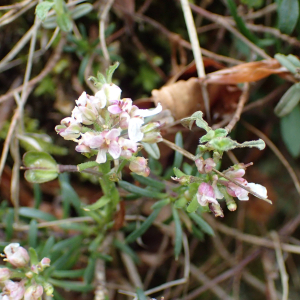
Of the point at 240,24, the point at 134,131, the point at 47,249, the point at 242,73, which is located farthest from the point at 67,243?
the point at 240,24

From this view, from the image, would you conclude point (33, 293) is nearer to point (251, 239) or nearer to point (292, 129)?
point (251, 239)

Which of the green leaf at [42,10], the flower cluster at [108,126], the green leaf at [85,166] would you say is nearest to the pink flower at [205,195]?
the flower cluster at [108,126]

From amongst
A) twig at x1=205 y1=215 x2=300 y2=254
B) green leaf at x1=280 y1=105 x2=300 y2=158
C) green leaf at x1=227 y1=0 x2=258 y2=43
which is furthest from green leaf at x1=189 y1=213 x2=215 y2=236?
green leaf at x1=227 y1=0 x2=258 y2=43

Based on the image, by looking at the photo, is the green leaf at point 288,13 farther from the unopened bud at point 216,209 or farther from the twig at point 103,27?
the unopened bud at point 216,209

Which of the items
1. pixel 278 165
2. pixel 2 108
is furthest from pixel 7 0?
pixel 278 165

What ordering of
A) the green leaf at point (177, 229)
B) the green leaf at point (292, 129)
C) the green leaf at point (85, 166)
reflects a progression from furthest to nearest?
the green leaf at point (292, 129)
the green leaf at point (177, 229)
the green leaf at point (85, 166)

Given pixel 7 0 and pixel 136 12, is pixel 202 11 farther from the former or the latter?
pixel 7 0
